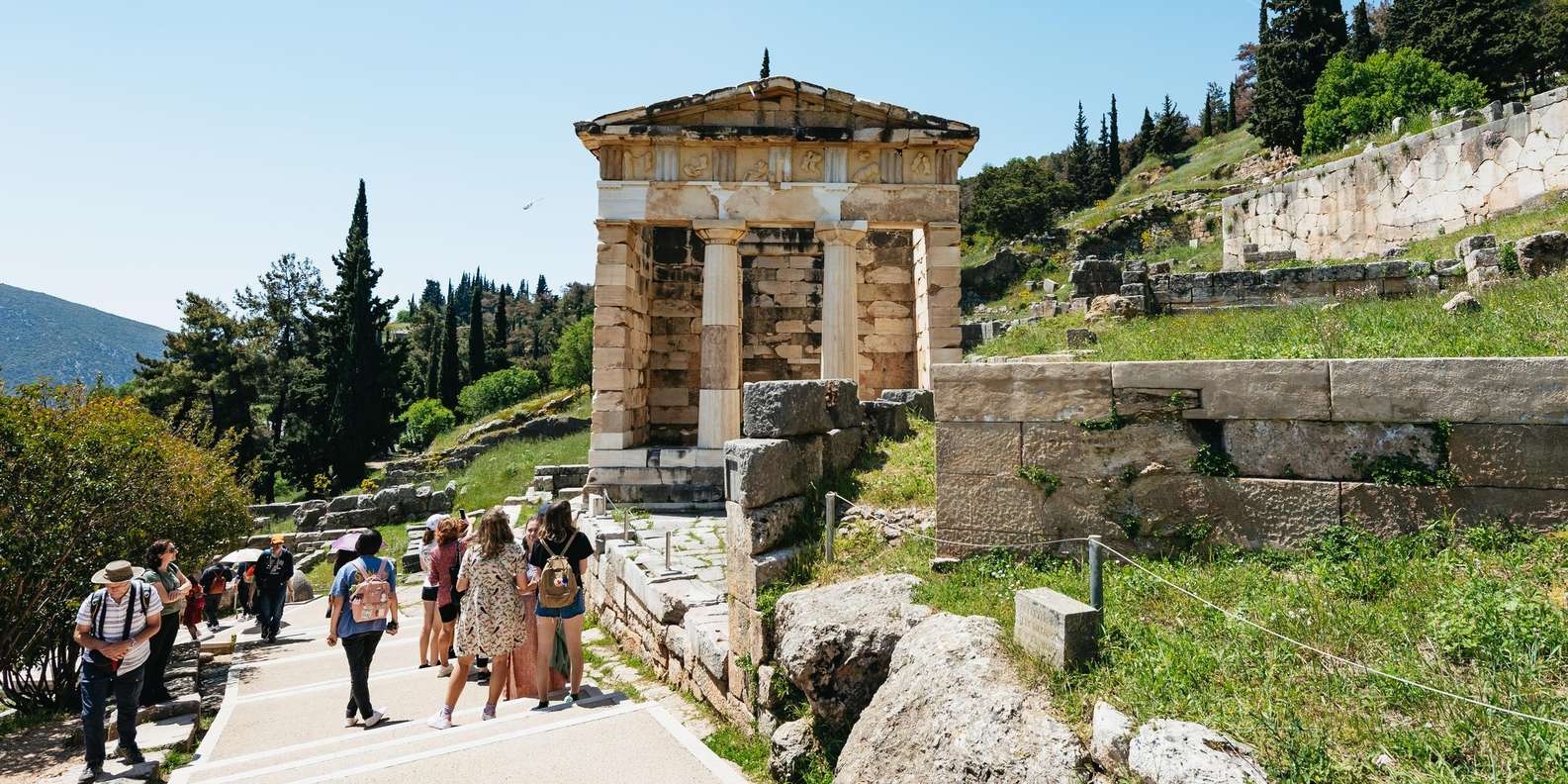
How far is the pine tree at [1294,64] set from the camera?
4528 cm

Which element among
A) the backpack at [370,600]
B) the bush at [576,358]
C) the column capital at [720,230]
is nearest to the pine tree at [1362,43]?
the column capital at [720,230]

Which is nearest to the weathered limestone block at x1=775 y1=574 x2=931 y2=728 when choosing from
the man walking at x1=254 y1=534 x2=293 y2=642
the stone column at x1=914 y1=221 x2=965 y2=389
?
the stone column at x1=914 y1=221 x2=965 y2=389

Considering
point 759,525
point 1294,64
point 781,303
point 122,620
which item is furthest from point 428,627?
point 1294,64

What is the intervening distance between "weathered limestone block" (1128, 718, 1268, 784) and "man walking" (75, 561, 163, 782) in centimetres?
746

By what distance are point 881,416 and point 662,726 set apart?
4.39 metres

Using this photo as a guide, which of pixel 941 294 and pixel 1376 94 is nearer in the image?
pixel 941 294

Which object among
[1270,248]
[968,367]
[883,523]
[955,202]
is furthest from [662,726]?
[1270,248]

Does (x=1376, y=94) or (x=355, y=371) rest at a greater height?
(x=1376, y=94)

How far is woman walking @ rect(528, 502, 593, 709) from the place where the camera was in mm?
6715

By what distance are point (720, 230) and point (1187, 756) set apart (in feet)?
41.6

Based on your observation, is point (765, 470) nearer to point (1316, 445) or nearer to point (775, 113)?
point (1316, 445)

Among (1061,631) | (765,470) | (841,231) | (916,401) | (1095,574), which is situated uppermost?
(841,231)

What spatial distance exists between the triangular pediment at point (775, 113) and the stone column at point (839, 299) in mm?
2001

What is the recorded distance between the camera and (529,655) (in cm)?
696
